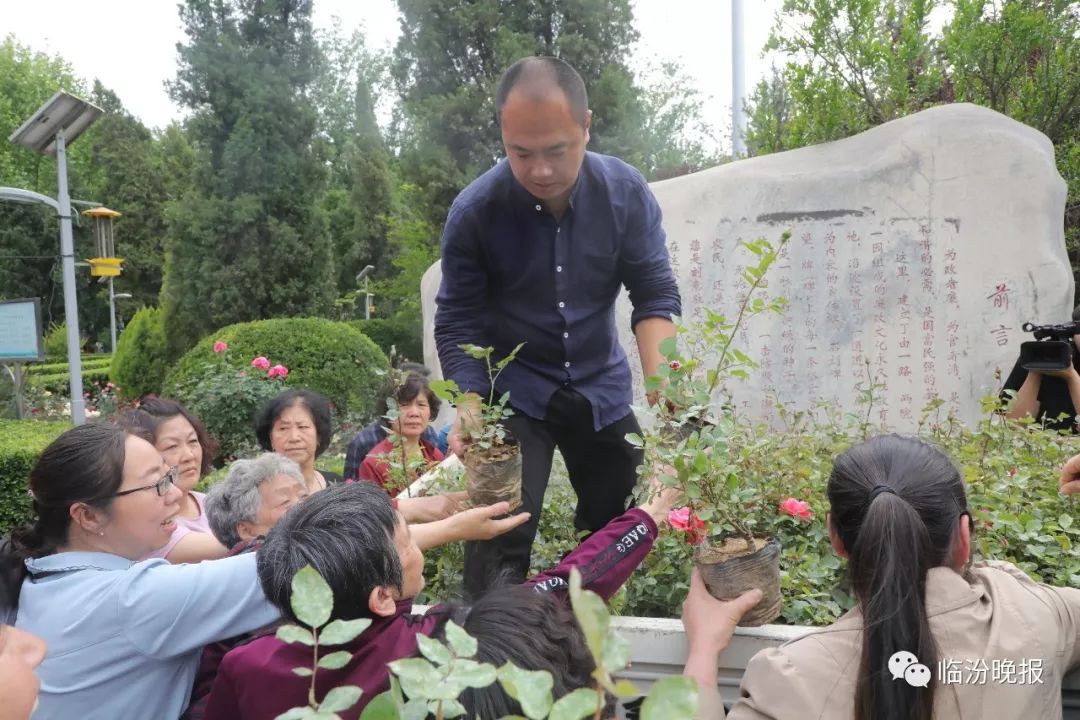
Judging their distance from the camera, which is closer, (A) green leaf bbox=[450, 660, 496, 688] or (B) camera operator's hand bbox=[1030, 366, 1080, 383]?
(A) green leaf bbox=[450, 660, 496, 688]

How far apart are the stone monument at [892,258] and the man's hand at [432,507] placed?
11.6ft

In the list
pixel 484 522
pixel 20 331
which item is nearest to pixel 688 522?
pixel 484 522

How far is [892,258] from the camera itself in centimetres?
544

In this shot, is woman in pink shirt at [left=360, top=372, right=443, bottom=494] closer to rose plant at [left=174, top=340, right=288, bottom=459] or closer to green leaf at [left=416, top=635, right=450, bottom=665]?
green leaf at [left=416, top=635, right=450, bottom=665]

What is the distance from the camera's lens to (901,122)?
5.48 m

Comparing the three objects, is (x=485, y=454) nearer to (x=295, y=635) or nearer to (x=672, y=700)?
(x=295, y=635)

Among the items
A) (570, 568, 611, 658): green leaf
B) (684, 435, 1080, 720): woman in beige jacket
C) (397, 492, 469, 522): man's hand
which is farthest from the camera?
(397, 492, 469, 522): man's hand

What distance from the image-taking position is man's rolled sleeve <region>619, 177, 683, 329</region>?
238 cm

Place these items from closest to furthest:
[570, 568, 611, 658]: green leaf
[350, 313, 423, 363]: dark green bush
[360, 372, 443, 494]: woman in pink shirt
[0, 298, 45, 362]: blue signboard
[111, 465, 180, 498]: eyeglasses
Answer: [570, 568, 611, 658]: green leaf → [111, 465, 180, 498]: eyeglasses → [360, 372, 443, 494]: woman in pink shirt → [0, 298, 45, 362]: blue signboard → [350, 313, 423, 363]: dark green bush

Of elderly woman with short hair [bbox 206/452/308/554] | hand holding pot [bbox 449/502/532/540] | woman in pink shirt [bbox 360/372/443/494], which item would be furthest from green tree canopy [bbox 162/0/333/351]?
hand holding pot [bbox 449/502/532/540]

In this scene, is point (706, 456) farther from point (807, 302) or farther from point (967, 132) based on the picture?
point (967, 132)

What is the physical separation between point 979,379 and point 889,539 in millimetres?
4375

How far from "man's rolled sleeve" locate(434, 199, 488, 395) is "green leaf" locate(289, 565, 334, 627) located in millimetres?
1535

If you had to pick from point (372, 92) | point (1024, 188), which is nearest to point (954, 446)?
point (1024, 188)
